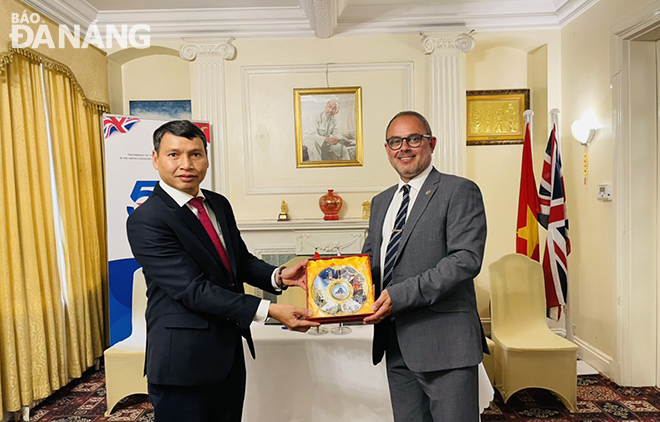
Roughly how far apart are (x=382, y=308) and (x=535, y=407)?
2.23 m

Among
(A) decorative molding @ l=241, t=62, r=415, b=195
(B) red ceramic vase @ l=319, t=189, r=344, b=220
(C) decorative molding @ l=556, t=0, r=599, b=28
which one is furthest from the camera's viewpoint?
(A) decorative molding @ l=241, t=62, r=415, b=195

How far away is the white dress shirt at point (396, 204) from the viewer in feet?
6.65

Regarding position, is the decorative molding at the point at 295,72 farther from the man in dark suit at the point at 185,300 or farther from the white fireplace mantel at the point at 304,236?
the man in dark suit at the point at 185,300

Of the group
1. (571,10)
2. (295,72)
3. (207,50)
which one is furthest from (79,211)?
(571,10)

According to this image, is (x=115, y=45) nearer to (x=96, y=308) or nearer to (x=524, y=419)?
(x=96, y=308)

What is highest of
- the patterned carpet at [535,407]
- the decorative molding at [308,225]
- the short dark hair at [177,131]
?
the short dark hair at [177,131]

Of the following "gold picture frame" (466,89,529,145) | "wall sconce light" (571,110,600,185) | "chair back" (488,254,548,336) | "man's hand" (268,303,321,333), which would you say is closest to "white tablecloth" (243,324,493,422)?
"man's hand" (268,303,321,333)

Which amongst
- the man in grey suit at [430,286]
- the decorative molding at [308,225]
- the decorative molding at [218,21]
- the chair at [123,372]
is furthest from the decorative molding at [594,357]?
the decorative molding at [218,21]

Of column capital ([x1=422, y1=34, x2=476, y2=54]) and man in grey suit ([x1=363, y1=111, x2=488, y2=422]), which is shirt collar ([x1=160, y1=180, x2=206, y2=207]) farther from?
column capital ([x1=422, y1=34, x2=476, y2=54])

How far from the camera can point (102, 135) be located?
189 inches

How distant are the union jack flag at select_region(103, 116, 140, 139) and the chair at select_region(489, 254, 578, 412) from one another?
356cm

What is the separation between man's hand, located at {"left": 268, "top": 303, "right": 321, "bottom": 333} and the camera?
1950mm

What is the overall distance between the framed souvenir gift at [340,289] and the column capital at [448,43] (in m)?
3.56

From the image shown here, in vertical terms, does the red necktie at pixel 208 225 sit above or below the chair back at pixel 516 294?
above
